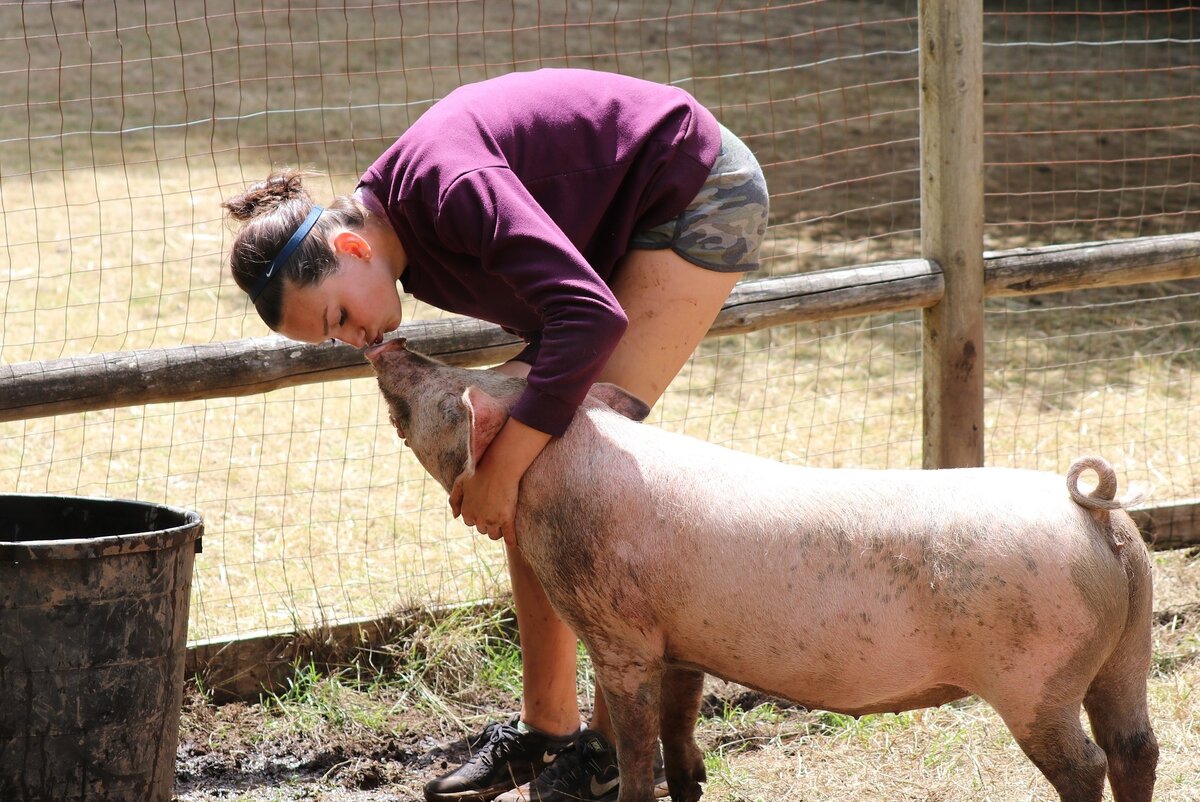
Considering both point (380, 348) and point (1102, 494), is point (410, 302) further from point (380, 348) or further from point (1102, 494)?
point (1102, 494)

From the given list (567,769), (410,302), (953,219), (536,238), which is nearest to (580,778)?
(567,769)

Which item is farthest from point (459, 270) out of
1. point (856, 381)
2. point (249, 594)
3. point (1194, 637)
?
point (856, 381)

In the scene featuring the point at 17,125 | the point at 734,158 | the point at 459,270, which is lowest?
the point at 17,125

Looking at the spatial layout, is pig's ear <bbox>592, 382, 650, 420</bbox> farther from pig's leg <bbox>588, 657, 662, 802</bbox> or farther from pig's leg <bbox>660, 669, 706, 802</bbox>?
pig's leg <bbox>660, 669, 706, 802</bbox>

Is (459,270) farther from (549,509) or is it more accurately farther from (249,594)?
(249,594)

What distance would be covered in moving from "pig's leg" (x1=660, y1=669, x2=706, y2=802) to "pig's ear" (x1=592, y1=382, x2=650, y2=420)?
0.60m

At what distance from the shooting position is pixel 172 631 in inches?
105

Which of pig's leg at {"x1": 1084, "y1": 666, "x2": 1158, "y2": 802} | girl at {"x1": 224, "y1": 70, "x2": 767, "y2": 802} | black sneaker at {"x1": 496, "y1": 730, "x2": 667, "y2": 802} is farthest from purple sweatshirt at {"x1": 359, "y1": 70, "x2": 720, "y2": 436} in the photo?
pig's leg at {"x1": 1084, "y1": 666, "x2": 1158, "y2": 802}

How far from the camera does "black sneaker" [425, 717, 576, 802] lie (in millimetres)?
3055

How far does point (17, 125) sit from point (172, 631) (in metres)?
8.59

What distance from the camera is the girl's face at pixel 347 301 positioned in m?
2.47

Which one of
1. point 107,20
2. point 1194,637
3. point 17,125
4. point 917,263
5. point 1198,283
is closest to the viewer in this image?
point 1194,637

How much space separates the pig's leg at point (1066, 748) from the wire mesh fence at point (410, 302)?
187 cm

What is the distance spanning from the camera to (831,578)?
2.35 metres
